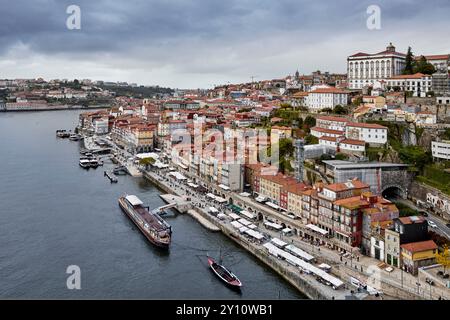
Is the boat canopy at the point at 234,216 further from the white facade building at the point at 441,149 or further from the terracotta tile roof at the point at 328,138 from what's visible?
the white facade building at the point at 441,149

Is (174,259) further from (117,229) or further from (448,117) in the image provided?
(448,117)

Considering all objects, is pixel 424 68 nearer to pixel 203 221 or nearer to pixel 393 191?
pixel 393 191

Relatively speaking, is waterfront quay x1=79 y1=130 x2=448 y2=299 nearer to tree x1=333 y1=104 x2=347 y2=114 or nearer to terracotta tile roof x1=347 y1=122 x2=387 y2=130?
terracotta tile roof x1=347 y1=122 x2=387 y2=130

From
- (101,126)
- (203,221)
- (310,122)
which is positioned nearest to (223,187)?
(203,221)

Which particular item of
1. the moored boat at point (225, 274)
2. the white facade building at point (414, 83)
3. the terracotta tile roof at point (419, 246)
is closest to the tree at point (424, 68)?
the white facade building at point (414, 83)
